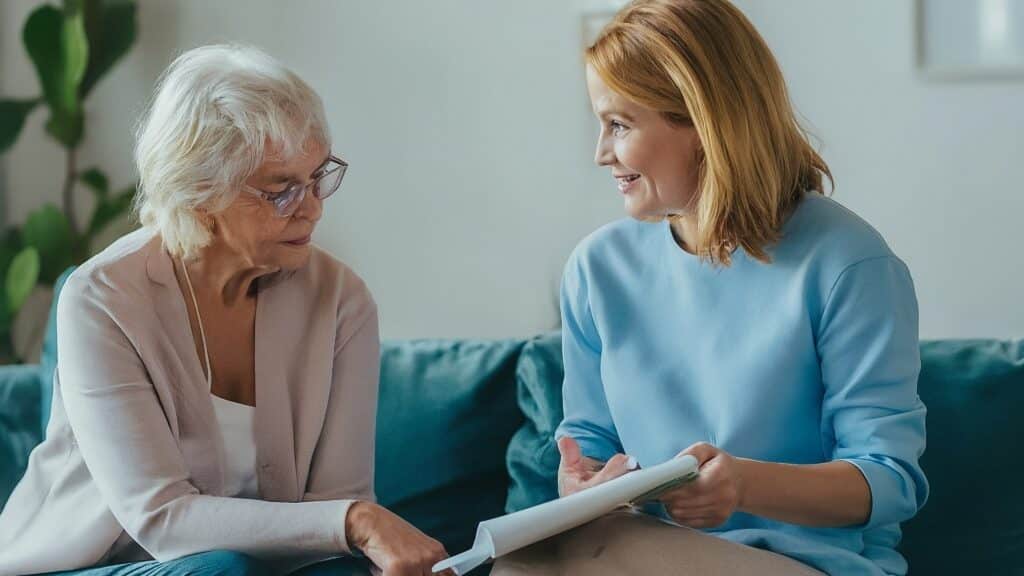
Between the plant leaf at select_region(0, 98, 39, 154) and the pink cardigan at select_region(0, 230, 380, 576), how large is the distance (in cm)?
143

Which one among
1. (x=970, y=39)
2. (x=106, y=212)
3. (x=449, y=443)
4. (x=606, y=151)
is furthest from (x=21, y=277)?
(x=970, y=39)

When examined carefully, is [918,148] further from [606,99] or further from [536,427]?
[606,99]

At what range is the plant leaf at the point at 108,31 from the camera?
2.99 metres

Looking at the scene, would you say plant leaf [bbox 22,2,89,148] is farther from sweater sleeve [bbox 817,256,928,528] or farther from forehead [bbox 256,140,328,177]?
sweater sleeve [bbox 817,256,928,528]

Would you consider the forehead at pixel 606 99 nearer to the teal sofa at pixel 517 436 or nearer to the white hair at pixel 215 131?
the white hair at pixel 215 131

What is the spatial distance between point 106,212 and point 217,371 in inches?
56.9

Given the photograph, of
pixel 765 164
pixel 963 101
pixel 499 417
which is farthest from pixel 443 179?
pixel 765 164

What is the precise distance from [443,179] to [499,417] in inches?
33.5

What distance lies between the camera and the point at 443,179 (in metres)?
2.84

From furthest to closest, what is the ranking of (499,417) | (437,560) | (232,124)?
(499,417) → (232,124) → (437,560)

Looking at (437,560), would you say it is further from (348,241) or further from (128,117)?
(128,117)

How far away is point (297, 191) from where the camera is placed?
Answer: 166cm

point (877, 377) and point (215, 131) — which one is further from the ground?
point (215, 131)

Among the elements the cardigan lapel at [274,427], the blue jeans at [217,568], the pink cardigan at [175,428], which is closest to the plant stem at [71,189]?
the pink cardigan at [175,428]
